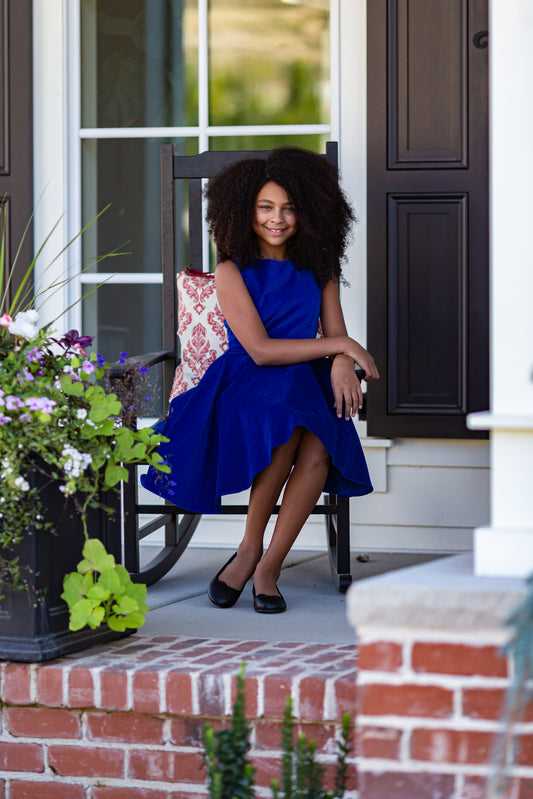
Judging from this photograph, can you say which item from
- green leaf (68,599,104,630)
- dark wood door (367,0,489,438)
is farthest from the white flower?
dark wood door (367,0,489,438)

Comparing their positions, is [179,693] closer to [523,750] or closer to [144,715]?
[144,715]

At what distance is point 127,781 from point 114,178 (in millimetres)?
2264

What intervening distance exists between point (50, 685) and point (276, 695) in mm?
447

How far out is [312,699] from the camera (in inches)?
71.1

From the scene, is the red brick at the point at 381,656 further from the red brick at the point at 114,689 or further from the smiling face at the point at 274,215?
the smiling face at the point at 274,215

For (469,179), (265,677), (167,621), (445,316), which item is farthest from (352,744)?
(469,179)

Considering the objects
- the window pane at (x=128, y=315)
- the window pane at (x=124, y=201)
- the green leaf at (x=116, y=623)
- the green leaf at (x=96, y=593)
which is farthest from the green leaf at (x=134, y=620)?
the window pane at (x=124, y=201)

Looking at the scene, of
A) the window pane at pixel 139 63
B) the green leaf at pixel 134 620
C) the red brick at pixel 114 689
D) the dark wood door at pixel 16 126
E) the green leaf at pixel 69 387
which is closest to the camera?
the red brick at pixel 114 689

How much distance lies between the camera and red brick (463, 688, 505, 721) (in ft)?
4.47

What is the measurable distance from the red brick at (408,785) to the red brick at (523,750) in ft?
0.31

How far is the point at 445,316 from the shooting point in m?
3.16

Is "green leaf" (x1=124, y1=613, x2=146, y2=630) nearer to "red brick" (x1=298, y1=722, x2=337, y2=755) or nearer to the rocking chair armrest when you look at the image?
"red brick" (x1=298, y1=722, x2=337, y2=755)

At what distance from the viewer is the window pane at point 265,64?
345 cm

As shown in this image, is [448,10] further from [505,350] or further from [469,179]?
[505,350]
